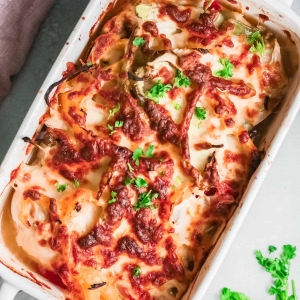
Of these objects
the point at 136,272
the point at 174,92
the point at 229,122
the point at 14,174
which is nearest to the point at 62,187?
the point at 14,174

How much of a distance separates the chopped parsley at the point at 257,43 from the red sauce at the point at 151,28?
35cm

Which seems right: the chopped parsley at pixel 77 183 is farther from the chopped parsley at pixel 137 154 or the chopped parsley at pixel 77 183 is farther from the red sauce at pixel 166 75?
the red sauce at pixel 166 75

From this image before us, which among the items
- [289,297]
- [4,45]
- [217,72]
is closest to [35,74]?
[4,45]

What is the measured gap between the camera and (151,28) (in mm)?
1835

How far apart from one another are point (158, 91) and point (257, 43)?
42 cm

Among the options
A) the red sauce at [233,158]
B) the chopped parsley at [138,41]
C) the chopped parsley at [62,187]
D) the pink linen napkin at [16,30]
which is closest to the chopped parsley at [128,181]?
the chopped parsley at [62,187]

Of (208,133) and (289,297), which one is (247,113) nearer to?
(208,133)

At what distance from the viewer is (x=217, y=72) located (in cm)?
186

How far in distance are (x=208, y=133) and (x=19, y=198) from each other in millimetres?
703

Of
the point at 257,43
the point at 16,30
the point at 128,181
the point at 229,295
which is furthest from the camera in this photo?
the point at 229,295

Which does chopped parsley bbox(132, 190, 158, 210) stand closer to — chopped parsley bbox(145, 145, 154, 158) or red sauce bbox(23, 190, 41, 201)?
chopped parsley bbox(145, 145, 154, 158)

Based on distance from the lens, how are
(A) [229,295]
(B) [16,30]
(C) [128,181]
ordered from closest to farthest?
(C) [128,181] → (B) [16,30] → (A) [229,295]

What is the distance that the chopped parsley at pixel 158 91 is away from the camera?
179cm

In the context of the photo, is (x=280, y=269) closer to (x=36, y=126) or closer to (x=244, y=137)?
(x=244, y=137)
